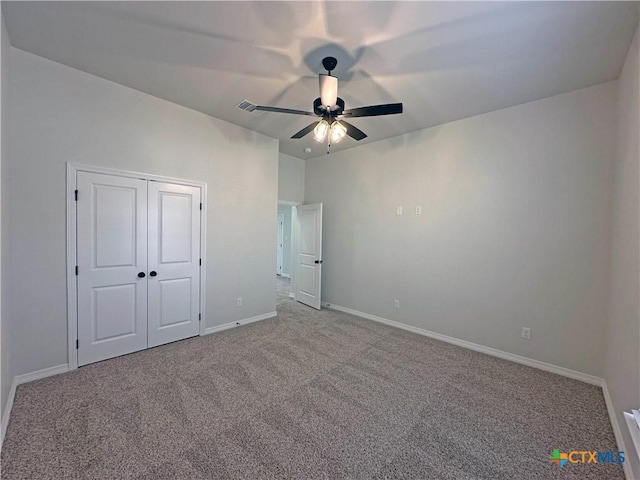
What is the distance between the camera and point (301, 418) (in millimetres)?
2047

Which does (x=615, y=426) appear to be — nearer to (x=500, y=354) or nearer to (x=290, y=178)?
(x=500, y=354)

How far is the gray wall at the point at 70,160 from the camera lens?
2381 mm

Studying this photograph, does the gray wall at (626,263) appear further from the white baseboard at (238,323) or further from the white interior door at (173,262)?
the white interior door at (173,262)

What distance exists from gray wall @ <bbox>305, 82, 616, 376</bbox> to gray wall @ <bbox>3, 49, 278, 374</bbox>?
225 centimetres

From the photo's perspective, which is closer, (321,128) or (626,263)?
(626,263)

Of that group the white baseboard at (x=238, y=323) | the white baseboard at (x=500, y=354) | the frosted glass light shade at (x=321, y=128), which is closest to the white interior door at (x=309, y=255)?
the white baseboard at (x=238, y=323)

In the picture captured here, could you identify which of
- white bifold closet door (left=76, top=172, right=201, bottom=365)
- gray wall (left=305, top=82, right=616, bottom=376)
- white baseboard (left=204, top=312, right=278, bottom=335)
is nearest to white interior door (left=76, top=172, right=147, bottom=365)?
white bifold closet door (left=76, top=172, right=201, bottom=365)

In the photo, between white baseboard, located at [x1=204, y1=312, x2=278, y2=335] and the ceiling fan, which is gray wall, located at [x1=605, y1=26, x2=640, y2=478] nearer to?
the ceiling fan

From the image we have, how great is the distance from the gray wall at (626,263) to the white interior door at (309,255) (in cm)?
371

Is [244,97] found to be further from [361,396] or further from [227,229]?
[361,396]

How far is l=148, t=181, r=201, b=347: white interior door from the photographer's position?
321 centimetres

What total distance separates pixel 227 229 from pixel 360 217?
7.31 feet

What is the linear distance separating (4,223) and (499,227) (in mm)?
4773

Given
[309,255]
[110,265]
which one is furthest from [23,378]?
[309,255]
